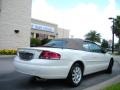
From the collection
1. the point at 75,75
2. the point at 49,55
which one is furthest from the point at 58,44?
the point at 49,55

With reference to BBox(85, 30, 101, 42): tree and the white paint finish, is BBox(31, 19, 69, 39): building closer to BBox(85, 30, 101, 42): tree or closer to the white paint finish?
BBox(85, 30, 101, 42): tree

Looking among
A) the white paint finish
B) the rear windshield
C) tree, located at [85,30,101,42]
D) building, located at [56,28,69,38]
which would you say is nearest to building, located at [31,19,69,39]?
building, located at [56,28,69,38]

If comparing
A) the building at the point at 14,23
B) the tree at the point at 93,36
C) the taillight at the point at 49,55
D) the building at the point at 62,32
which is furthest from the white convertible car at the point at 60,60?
the tree at the point at 93,36

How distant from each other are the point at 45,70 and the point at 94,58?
8.79 feet

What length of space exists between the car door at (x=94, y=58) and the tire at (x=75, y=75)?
51 centimetres

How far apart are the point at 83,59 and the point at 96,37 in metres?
80.5

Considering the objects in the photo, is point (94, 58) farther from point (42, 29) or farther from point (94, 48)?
point (42, 29)

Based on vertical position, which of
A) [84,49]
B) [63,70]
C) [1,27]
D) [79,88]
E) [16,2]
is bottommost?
[79,88]

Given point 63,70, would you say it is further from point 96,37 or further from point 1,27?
point 96,37

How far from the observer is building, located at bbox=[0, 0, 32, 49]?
69.5ft

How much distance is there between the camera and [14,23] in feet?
72.7

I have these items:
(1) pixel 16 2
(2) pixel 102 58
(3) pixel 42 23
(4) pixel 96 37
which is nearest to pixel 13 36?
(1) pixel 16 2

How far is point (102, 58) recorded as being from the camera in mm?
9039

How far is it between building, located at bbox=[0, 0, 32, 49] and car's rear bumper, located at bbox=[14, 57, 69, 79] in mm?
15125
